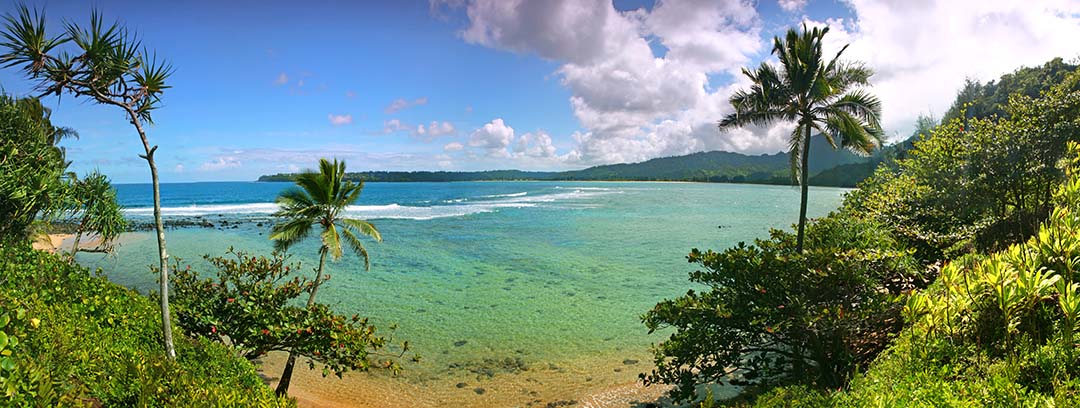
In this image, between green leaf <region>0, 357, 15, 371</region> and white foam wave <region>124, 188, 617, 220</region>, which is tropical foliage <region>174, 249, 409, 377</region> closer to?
green leaf <region>0, 357, 15, 371</region>

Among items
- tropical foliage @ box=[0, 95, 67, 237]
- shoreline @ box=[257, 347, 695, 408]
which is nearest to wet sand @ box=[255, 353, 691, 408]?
shoreline @ box=[257, 347, 695, 408]

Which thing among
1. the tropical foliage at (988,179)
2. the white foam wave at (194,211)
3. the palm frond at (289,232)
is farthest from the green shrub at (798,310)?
the white foam wave at (194,211)

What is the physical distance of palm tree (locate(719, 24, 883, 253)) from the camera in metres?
11.7

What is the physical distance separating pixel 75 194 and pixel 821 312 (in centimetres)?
1473

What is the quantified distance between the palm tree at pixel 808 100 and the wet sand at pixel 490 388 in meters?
6.10

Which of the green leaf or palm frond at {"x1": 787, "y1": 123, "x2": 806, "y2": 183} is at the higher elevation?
palm frond at {"x1": 787, "y1": 123, "x2": 806, "y2": 183}

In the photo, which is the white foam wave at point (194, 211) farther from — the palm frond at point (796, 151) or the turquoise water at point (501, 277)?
the palm frond at point (796, 151)

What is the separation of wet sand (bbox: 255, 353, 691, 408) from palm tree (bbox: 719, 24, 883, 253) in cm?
610

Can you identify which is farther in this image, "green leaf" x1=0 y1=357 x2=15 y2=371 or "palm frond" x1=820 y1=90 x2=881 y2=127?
"palm frond" x1=820 y1=90 x2=881 y2=127

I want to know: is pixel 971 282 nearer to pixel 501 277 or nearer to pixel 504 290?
pixel 504 290

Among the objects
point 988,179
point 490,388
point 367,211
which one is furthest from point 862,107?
point 367,211

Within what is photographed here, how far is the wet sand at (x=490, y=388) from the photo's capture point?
1052 centimetres

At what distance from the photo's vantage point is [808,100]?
12.2 meters

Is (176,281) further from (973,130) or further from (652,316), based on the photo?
(973,130)
